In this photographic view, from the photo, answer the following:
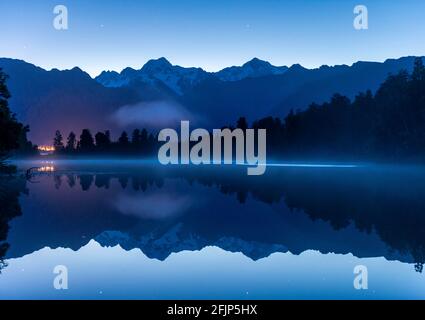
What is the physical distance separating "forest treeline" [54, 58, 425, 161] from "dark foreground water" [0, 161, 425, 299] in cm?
6691

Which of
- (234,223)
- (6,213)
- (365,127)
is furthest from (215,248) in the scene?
(365,127)

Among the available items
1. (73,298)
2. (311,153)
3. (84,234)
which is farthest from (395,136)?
(73,298)

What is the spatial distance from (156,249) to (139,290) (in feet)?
17.1

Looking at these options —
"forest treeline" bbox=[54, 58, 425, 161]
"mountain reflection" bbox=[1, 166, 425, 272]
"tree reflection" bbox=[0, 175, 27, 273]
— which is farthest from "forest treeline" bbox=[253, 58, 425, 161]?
"tree reflection" bbox=[0, 175, 27, 273]

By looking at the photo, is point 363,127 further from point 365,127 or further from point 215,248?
point 215,248

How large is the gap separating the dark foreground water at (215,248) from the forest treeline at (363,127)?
6691 cm

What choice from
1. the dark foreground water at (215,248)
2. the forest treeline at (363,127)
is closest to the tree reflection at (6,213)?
the dark foreground water at (215,248)

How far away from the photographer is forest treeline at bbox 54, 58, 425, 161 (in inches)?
3541

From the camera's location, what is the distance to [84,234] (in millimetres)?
19859

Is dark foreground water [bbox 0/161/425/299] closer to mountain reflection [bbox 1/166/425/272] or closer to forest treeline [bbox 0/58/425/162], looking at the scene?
mountain reflection [bbox 1/166/425/272]

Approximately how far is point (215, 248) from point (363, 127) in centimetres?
10325

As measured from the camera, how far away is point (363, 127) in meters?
112

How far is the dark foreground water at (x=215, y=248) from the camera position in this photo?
12.1 meters
